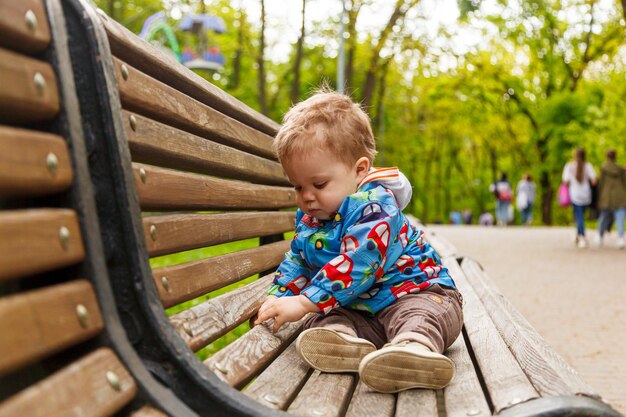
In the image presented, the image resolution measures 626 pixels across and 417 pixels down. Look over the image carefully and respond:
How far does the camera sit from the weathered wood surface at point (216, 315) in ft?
6.72

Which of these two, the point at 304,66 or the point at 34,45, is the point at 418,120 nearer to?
the point at 304,66

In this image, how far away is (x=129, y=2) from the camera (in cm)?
3344

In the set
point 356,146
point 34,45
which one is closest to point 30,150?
point 34,45

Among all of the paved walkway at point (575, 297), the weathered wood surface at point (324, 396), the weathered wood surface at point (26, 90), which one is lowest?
the paved walkway at point (575, 297)

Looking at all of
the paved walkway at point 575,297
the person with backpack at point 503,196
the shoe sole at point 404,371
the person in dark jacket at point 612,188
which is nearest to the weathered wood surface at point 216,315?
the shoe sole at point 404,371

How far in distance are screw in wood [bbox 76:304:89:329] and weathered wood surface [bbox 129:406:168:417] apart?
0.22 metres

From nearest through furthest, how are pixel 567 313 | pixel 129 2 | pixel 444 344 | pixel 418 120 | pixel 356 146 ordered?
1. pixel 444 344
2. pixel 356 146
3. pixel 567 313
4. pixel 129 2
5. pixel 418 120

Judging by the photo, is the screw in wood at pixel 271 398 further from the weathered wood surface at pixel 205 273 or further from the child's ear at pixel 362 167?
the child's ear at pixel 362 167

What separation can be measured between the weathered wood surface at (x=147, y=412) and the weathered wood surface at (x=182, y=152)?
2.24 feet

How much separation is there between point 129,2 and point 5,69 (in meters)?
33.9

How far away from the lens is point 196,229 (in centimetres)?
237

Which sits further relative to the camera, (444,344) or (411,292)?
(411,292)

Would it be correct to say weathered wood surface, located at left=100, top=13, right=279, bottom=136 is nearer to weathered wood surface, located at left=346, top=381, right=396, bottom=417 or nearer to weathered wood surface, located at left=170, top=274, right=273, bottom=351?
weathered wood surface, located at left=170, top=274, right=273, bottom=351

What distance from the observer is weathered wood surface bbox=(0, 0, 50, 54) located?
1.41 meters
